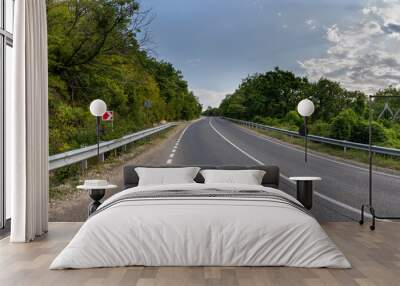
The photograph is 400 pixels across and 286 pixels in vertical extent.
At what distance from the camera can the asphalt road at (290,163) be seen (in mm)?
5570

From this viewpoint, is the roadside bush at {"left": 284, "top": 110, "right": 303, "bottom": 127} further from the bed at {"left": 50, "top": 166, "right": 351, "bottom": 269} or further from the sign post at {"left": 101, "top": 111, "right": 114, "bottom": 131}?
the bed at {"left": 50, "top": 166, "right": 351, "bottom": 269}

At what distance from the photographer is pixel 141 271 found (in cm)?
335

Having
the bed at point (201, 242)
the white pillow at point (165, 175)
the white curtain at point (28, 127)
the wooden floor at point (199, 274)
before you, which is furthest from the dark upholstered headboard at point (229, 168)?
the bed at point (201, 242)

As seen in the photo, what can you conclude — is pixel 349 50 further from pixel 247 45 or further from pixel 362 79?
pixel 247 45

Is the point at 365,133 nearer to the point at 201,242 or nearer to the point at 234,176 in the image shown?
the point at 234,176

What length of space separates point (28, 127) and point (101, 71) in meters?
1.72

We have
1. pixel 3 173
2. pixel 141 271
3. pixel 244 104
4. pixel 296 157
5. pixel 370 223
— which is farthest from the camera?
pixel 244 104

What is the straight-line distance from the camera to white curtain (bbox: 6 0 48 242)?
4379 mm

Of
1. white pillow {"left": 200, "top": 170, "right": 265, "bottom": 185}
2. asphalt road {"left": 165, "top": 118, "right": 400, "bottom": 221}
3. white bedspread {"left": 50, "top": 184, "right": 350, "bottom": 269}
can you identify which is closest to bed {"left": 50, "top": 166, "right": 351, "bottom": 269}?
white bedspread {"left": 50, "top": 184, "right": 350, "bottom": 269}

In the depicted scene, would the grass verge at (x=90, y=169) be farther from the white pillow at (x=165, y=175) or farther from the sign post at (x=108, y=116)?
the white pillow at (x=165, y=175)

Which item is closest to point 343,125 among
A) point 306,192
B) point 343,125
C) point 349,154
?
point 343,125

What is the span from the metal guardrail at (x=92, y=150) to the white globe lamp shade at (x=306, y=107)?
1722mm

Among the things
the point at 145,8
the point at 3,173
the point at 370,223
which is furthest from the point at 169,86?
the point at 370,223

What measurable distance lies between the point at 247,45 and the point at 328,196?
2.30 meters
